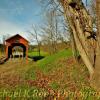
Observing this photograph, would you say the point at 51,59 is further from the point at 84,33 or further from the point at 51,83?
the point at 84,33

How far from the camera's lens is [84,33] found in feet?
35.6

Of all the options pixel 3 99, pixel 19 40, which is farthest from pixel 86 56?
pixel 19 40

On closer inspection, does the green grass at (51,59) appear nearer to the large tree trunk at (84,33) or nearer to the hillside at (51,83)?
the hillside at (51,83)

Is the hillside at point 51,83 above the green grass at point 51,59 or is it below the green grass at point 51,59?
below

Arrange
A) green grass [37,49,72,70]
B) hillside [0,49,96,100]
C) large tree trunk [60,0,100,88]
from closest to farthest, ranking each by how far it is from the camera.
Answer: hillside [0,49,96,100], large tree trunk [60,0,100,88], green grass [37,49,72,70]

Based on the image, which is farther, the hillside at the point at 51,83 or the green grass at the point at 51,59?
the green grass at the point at 51,59

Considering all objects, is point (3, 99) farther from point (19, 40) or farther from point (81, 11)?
point (19, 40)

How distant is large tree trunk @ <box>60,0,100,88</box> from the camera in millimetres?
10508

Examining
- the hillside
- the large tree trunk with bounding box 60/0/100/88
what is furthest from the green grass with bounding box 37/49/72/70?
the large tree trunk with bounding box 60/0/100/88

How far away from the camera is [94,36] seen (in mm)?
11102

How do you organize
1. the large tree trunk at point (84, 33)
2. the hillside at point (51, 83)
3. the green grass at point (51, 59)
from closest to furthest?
1. the hillside at point (51, 83)
2. the large tree trunk at point (84, 33)
3. the green grass at point (51, 59)

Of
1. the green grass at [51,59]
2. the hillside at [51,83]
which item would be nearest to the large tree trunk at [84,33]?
the hillside at [51,83]

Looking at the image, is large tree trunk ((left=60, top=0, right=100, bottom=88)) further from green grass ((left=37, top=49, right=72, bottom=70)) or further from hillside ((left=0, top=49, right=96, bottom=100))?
green grass ((left=37, top=49, right=72, bottom=70))

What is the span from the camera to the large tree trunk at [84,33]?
10508 millimetres
